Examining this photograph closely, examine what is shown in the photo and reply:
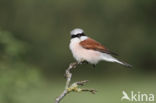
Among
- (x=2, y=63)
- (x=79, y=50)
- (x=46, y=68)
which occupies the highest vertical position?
(x=46, y=68)

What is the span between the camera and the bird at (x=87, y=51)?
5254 millimetres

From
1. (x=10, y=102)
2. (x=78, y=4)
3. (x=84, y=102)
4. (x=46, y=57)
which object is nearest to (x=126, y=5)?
(x=78, y=4)

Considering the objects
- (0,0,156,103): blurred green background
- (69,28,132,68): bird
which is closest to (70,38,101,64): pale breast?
(69,28,132,68): bird

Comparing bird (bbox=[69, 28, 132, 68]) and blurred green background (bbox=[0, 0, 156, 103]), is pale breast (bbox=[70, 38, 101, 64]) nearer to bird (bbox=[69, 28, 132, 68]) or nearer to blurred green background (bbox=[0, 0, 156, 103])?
bird (bbox=[69, 28, 132, 68])

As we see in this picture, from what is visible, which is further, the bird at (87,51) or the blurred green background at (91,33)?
the blurred green background at (91,33)

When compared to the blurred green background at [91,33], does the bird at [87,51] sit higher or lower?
lower

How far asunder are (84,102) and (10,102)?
20.3ft


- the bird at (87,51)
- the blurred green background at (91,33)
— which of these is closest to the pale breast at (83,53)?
the bird at (87,51)

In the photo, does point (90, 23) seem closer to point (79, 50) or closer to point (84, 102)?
point (84, 102)

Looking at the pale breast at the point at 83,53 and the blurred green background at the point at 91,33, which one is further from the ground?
the blurred green background at the point at 91,33

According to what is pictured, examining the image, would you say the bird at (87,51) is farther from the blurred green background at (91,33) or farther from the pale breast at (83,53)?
the blurred green background at (91,33)

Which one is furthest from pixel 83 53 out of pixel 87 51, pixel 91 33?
pixel 91 33

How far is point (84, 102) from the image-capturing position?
44.9 ft

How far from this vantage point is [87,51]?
5.46 m
